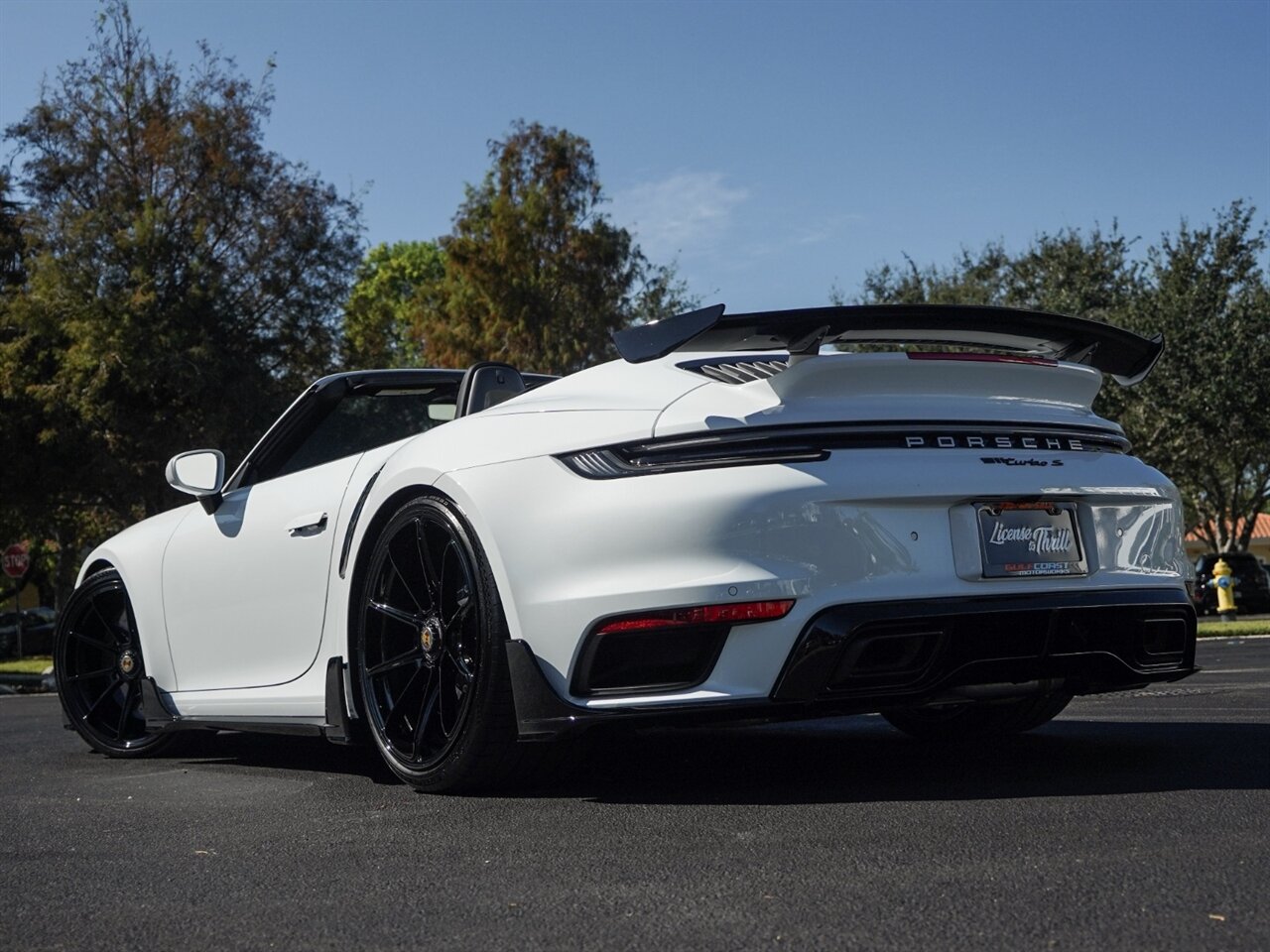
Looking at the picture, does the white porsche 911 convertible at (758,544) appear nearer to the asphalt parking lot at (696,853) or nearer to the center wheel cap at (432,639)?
the center wheel cap at (432,639)

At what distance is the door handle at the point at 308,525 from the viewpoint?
4777mm

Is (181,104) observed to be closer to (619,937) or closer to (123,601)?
(123,601)

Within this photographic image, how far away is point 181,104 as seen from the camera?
89.7ft

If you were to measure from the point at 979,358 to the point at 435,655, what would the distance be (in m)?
1.69

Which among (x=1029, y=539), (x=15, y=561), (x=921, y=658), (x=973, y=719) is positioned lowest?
(x=15, y=561)

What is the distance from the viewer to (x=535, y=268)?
3366cm

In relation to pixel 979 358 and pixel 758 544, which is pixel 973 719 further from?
pixel 758 544

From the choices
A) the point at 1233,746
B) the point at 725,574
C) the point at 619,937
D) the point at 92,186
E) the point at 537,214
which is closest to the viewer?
the point at 619,937

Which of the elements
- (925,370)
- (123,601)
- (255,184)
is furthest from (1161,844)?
(255,184)

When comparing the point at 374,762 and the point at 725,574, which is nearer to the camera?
the point at 725,574

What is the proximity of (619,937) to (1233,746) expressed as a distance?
111 inches

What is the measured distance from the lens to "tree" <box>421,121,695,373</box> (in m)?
33.3

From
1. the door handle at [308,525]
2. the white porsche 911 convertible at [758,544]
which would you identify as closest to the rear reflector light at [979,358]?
the white porsche 911 convertible at [758,544]

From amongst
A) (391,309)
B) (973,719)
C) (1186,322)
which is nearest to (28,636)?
(391,309)
